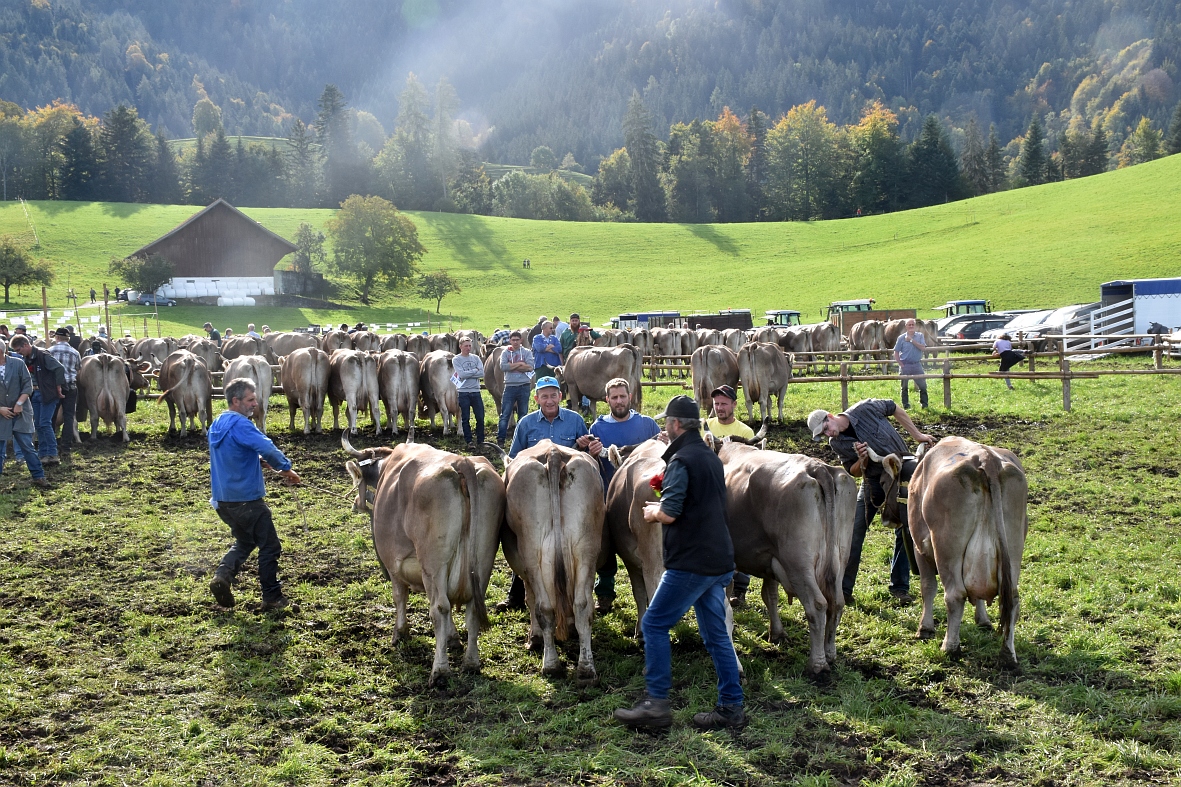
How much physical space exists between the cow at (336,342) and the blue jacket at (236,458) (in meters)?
17.5

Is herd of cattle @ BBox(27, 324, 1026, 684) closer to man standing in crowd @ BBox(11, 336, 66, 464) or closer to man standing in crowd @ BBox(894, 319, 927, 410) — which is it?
man standing in crowd @ BBox(11, 336, 66, 464)

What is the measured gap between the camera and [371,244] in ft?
214

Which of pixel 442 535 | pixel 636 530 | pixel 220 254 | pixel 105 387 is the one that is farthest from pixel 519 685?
pixel 220 254

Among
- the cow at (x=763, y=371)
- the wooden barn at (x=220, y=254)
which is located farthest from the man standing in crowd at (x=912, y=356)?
the wooden barn at (x=220, y=254)

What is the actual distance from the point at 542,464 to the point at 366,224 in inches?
2460

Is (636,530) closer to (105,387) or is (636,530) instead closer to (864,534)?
(864,534)

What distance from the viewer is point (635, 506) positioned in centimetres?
666

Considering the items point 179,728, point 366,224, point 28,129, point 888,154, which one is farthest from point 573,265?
point 179,728

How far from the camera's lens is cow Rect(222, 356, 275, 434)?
55.5 ft

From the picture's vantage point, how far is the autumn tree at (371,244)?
65125 mm

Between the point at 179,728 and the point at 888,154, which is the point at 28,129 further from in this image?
the point at 179,728

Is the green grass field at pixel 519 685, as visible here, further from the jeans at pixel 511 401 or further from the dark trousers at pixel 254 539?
the jeans at pixel 511 401

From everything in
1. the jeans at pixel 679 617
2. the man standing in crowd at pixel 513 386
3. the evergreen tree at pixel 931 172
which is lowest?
the jeans at pixel 679 617

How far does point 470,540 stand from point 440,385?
1058 centimetres
